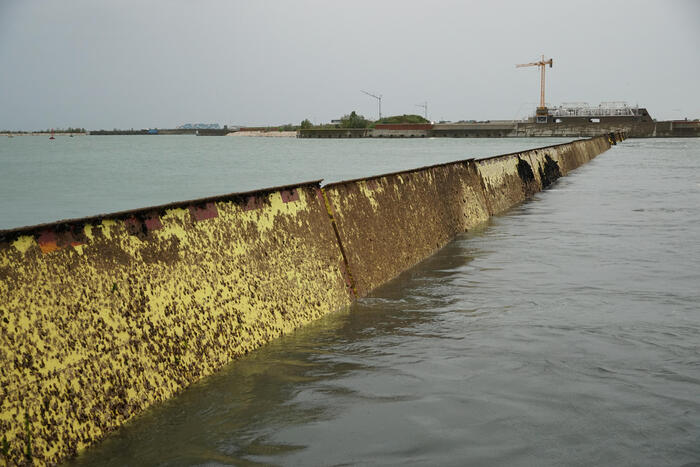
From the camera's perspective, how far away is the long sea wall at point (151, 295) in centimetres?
233

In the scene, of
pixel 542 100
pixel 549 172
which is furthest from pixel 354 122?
pixel 549 172

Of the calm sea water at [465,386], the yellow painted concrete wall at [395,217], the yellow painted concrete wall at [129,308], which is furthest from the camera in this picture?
the yellow painted concrete wall at [395,217]

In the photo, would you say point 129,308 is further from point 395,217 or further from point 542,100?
point 542,100

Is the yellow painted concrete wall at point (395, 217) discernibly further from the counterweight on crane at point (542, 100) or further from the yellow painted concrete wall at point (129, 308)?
the counterweight on crane at point (542, 100)

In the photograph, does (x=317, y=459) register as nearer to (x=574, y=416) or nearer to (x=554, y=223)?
(x=574, y=416)

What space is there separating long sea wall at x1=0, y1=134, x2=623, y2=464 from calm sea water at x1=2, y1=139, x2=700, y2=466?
0.13 meters

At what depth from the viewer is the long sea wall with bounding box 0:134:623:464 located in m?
2.33

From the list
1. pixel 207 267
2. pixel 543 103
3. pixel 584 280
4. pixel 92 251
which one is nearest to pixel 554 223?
pixel 584 280

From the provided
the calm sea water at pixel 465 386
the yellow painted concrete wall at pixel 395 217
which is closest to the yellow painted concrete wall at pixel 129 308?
the calm sea water at pixel 465 386

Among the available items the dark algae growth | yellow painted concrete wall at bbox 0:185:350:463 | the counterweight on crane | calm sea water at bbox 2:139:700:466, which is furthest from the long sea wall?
the counterweight on crane

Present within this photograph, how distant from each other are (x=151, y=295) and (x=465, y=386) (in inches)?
60.9

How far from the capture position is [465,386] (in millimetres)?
3201

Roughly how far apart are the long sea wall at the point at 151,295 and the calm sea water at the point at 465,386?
0.13m

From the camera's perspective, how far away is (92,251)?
2.71 m
